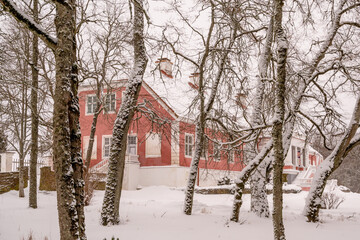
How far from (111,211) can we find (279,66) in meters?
5.79

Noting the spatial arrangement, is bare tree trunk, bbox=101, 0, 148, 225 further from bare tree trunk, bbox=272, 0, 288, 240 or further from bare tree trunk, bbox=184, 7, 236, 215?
bare tree trunk, bbox=272, 0, 288, 240

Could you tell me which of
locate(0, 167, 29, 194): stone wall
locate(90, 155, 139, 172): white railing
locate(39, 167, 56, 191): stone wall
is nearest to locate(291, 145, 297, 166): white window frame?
locate(90, 155, 139, 172): white railing

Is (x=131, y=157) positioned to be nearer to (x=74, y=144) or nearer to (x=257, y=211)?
(x=257, y=211)

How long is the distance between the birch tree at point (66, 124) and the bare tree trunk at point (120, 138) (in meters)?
4.07

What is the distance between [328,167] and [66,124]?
850 cm

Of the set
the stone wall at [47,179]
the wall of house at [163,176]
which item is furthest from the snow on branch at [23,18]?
the wall of house at [163,176]

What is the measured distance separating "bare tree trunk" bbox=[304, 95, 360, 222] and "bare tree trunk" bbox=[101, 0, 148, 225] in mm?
5851

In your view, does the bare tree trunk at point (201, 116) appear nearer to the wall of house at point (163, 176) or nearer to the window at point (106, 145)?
the wall of house at point (163, 176)

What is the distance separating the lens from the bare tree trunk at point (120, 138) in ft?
31.0

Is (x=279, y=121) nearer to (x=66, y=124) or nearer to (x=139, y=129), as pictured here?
(x=66, y=124)

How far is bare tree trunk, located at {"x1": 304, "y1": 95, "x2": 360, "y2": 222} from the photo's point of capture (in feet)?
34.6

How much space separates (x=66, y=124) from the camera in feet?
17.4

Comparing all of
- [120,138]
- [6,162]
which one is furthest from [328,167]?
[6,162]

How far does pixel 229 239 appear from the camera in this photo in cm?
834
